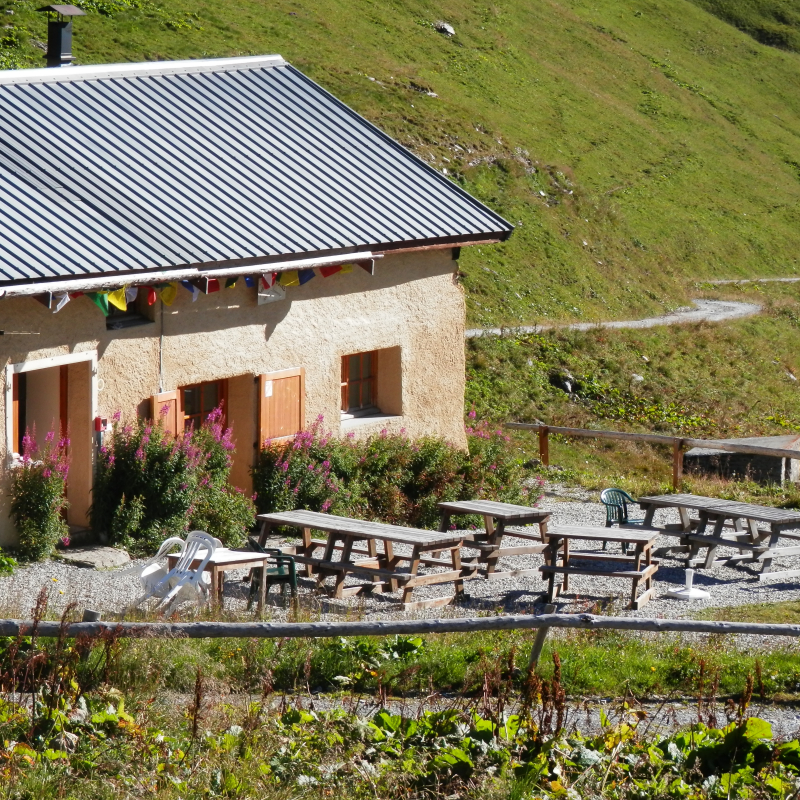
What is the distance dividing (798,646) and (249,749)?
477 cm

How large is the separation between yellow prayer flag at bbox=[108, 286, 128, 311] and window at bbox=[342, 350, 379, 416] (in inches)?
152

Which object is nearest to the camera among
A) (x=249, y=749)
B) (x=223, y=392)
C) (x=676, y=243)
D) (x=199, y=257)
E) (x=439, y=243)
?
(x=249, y=749)

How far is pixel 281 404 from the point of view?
47.5 feet

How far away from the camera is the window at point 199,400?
14.2m

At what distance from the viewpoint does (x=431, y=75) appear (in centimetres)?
4831

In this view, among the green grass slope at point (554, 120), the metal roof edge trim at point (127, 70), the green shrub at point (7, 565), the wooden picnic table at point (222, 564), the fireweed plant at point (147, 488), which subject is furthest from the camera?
the green grass slope at point (554, 120)

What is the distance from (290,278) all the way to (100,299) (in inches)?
99.8

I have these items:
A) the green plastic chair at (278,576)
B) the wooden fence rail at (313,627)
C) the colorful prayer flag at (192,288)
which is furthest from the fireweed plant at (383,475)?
the wooden fence rail at (313,627)

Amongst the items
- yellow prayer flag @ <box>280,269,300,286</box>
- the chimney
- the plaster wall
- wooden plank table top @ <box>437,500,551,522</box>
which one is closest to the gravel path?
the plaster wall

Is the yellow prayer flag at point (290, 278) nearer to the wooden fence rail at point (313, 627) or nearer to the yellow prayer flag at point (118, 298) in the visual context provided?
the yellow prayer flag at point (118, 298)

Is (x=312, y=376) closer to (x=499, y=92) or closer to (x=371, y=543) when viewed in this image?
(x=371, y=543)

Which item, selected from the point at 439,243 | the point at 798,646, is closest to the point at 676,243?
the point at 439,243

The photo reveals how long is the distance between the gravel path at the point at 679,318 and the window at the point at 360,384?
1303 centimetres

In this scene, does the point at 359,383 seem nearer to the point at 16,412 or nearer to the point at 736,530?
the point at 16,412
